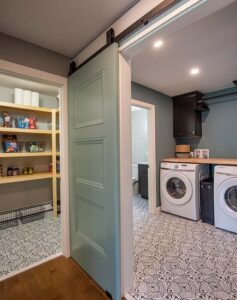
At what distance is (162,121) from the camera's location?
3387 mm

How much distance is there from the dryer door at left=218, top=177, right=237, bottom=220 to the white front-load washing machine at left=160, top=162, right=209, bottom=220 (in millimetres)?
Result: 372

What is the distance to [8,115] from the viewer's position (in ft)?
9.70

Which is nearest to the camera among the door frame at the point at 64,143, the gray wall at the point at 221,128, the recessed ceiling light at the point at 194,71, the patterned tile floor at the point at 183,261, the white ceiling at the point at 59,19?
the white ceiling at the point at 59,19

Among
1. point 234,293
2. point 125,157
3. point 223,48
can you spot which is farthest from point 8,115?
point 234,293

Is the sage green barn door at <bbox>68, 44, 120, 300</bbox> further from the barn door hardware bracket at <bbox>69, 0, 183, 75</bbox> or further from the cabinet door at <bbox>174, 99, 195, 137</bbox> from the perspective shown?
the cabinet door at <bbox>174, 99, 195, 137</bbox>

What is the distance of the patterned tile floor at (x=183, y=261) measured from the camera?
58.9 inches

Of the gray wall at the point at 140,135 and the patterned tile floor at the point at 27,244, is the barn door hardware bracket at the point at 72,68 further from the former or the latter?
the gray wall at the point at 140,135

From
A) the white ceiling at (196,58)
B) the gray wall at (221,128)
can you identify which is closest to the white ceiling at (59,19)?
the white ceiling at (196,58)

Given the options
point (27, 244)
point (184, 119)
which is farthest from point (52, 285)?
point (184, 119)

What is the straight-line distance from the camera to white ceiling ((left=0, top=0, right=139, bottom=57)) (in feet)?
4.11

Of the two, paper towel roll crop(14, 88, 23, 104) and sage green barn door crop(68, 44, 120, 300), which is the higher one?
paper towel roll crop(14, 88, 23, 104)

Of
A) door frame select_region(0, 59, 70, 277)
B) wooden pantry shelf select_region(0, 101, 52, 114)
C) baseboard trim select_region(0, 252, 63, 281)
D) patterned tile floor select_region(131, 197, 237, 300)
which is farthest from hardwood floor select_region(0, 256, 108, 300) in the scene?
wooden pantry shelf select_region(0, 101, 52, 114)

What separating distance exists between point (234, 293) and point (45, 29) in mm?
2789

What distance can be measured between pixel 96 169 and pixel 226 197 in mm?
2064
